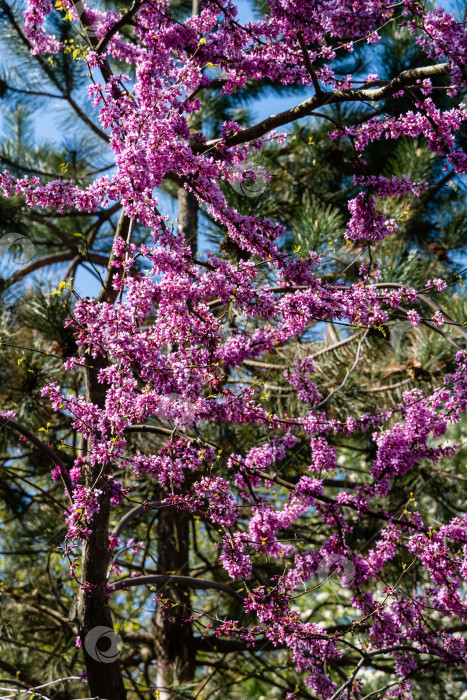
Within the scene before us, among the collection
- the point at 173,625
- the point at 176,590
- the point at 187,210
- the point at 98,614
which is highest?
the point at 187,210

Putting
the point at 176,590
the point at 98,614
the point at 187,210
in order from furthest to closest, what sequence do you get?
the point at 187,210
the point at 176,590
the point at 98,614

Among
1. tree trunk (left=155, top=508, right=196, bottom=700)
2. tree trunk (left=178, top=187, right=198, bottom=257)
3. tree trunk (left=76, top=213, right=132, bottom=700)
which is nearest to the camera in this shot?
tree trunk (left=76, top=213, right=132, bottom=700)

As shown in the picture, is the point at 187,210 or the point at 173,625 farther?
the point at 187,210

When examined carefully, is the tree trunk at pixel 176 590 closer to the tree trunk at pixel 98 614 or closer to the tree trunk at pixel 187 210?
the tree trunk at pixel 187 210

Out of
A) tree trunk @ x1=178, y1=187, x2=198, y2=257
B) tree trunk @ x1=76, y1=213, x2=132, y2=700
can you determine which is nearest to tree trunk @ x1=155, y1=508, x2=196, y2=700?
tree trunk @ x1=76, y1=213, x2=132, y2=700

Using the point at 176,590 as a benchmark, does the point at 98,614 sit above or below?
below

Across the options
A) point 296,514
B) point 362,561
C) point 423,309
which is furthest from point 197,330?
point 423,309

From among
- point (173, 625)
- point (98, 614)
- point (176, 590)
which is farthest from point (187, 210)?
point (98, 614)

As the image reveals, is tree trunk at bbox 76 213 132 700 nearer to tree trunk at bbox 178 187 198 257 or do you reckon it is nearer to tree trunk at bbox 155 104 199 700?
tree trunk at bbox 155 104 199 700

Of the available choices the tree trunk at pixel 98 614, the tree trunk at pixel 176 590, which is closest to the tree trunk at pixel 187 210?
the tree trunk at pixel 176 590

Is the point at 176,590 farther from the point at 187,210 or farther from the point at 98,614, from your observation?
the point at 187,210

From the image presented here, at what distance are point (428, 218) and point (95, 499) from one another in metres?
5.28

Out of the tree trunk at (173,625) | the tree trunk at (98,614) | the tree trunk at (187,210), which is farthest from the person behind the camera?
the tree trunk at (187,210)

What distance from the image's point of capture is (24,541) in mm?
6074
